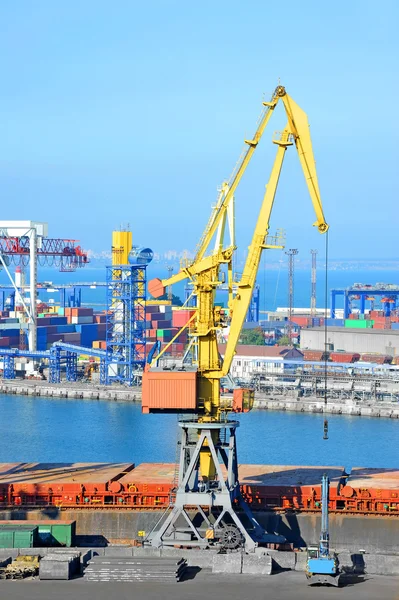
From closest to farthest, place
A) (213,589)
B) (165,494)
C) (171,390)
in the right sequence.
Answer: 1. (213,589)
2. (171,390)
3. (165,494)

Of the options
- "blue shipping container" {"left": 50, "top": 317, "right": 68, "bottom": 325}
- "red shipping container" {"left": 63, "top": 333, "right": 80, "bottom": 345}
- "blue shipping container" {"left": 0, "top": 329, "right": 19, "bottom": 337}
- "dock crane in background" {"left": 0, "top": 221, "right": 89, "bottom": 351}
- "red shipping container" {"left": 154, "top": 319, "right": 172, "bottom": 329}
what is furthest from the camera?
"red shipping container" {"left": 154, "top": 319, "right": 172, "bottom": 329}

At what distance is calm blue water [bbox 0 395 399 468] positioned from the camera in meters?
43.2

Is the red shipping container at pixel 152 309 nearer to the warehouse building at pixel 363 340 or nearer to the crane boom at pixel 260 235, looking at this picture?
the warehouse building at pixel 363 340

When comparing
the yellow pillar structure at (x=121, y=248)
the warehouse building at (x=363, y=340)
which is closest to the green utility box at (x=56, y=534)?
the yellow pillar structure at (x=121, y=248)

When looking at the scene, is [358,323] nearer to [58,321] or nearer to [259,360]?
[58,321]

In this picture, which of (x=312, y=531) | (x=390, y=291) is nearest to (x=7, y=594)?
(x=312, y=531)

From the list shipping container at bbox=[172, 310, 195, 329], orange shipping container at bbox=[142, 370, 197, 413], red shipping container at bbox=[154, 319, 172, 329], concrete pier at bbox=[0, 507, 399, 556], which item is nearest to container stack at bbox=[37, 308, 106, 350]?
red shipping container at bbox=[154, 319, 172, 329]

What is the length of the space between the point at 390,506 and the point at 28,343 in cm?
5035

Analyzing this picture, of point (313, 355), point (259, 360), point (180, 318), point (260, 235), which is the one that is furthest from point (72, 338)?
point (260, 235)

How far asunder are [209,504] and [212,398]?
2.28 meters

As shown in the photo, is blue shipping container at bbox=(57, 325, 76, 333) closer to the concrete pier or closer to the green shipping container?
the green shipping container

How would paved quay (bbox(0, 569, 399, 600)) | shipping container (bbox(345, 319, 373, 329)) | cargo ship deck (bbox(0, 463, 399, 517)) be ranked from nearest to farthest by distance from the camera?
paved quay (bbox(0, 569, 399, 600))
cargo ship deck (bbox(0, 463, 399, 517))
shipping container (bbox(345, 319, 373, 329))

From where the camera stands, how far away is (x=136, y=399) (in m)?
61.8

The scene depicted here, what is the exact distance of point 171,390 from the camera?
27.8 m
